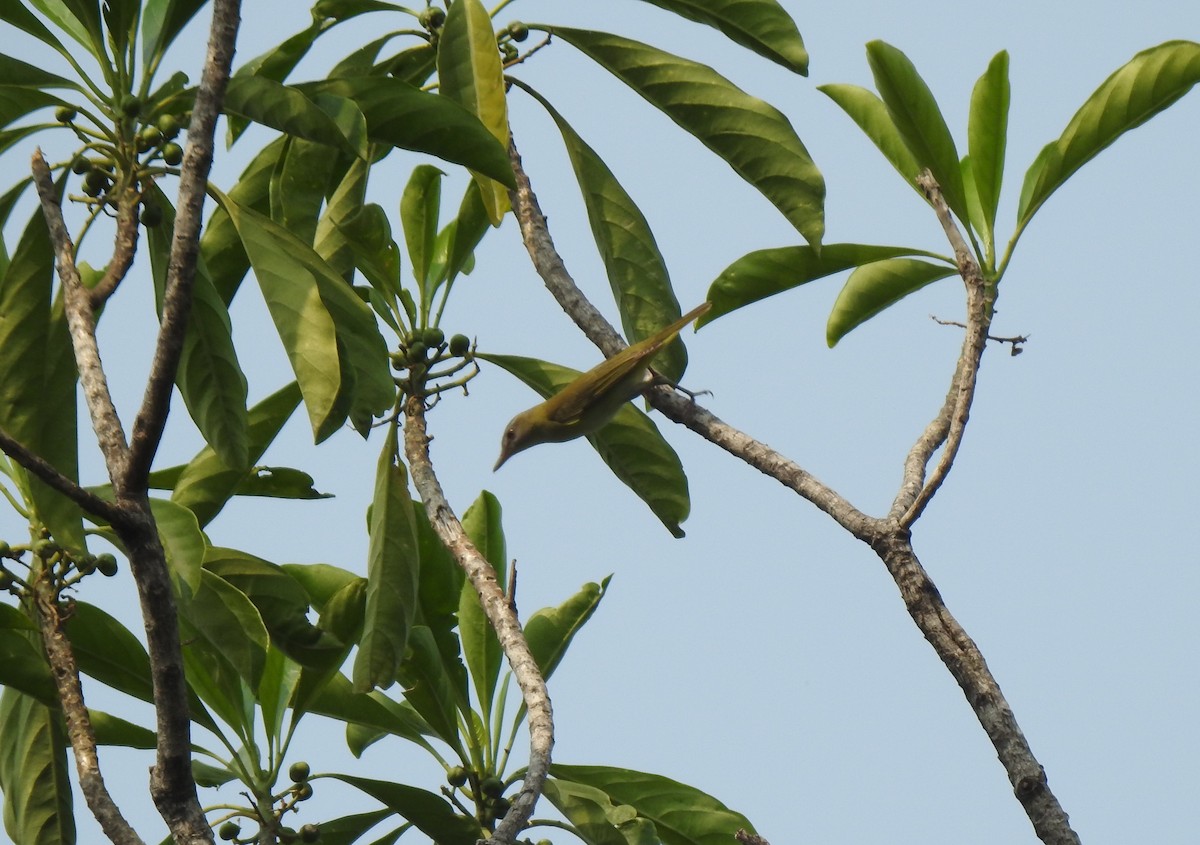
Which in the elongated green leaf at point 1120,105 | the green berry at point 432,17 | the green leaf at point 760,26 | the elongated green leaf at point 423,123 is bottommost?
the elongated green leaf at point 423,123

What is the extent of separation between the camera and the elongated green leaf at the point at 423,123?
10.2ft

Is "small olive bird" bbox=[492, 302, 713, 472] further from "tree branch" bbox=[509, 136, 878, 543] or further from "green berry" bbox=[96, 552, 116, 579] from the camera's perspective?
A: "green berry" bbox=[96, 552, 116, 579]

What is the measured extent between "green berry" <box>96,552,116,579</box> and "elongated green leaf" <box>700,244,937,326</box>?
194cm

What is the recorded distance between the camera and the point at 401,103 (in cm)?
319

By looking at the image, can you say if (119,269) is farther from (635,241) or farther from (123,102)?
(635,241)

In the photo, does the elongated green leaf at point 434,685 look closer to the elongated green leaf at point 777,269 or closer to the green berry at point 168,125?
the elongated green leaf at point 777,269

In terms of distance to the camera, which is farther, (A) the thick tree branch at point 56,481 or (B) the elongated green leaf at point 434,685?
(B) the elongated green leaf at point 434,685

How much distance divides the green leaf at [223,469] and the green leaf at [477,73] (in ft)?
3.50

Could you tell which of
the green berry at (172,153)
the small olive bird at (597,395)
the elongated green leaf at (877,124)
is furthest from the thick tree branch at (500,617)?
the elongated green leaf at (877,124)

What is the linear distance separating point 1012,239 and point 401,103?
1.82 metres

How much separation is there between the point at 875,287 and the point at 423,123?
1.67m

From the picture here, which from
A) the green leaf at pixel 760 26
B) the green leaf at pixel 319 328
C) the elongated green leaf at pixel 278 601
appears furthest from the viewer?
the elongated green leaf at pixel 278 601

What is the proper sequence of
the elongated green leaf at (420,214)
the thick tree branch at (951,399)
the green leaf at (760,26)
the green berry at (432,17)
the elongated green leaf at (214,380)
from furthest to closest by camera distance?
the elongated green leaf at (420,214) < the green berry at (432,17) < the green leaf at (760,26) < the elongated green leaf at (214,380) < the thick tree branch at (951,399)

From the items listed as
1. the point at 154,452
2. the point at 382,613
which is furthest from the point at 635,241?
the point at 154,452
